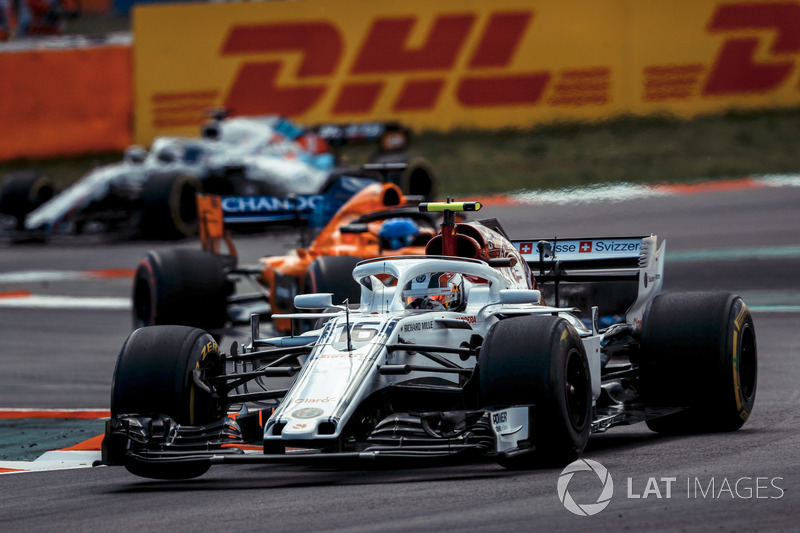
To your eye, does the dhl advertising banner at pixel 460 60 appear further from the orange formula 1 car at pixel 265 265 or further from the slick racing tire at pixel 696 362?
the slick racing tire at pixel 696 362

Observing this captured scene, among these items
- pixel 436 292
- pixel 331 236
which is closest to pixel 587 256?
pixel 436 292

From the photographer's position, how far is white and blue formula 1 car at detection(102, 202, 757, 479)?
23.4 feet

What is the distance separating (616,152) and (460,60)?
3685mm

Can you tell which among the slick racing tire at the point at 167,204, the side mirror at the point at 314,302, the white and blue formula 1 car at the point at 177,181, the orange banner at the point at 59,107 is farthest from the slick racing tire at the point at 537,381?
the orange banner at the point at 59,107

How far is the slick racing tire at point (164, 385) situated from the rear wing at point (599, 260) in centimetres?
312

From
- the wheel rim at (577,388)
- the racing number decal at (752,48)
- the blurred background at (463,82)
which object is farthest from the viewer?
the racing number decal at (752,48)

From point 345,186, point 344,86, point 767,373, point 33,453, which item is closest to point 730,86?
point 344,86

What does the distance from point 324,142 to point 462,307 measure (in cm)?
1461

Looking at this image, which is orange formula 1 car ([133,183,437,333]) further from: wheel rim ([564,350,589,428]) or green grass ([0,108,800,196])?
green grass ([0,108,800,196])

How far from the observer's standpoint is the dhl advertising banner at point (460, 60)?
24281 millimetres

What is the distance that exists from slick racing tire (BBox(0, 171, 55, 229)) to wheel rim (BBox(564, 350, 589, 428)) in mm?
15907

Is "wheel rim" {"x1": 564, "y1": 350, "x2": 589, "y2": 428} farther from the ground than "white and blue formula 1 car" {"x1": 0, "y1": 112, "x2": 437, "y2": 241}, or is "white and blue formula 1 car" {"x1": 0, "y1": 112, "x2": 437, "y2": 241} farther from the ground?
"white and blue formula 1 car" {"x1": 0, "y1": 112, "x2": 437, "y2": 241}

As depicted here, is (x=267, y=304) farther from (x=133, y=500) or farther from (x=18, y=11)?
(x=18, y=11)
